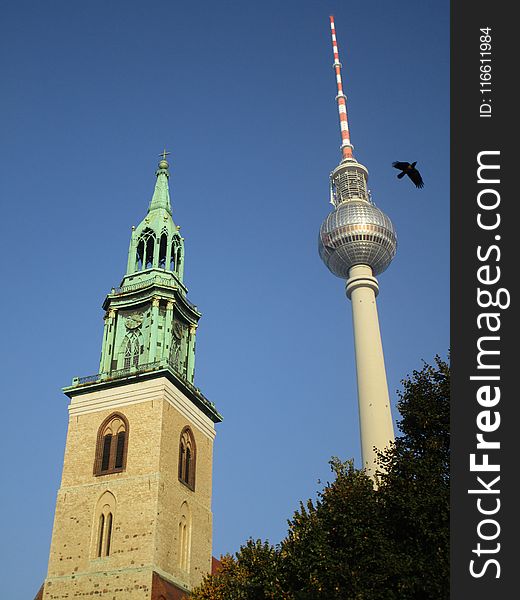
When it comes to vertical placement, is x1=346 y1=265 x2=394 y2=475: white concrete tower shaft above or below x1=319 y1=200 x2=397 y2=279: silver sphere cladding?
below

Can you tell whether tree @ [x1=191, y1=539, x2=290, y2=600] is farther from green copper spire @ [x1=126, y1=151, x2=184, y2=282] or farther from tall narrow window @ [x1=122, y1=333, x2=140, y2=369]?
green copper spire @ [x1=126, y1=151, x2=184, y2=282]

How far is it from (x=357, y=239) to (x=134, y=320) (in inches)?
1441

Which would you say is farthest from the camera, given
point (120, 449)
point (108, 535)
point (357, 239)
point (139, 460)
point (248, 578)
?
point (357, 239)

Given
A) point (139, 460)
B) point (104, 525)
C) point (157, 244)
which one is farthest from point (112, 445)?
point (157, 244)

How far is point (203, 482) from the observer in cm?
5306

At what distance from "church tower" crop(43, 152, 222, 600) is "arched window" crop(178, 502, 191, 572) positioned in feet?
0.21

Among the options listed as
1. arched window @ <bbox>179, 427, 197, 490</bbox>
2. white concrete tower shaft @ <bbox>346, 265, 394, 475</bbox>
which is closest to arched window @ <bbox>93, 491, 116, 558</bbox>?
arched window @ <bbox>179, 427, 197, 490</bbox>

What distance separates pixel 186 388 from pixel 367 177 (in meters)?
50.6

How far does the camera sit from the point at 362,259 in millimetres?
86750

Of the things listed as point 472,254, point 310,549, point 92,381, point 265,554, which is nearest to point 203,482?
point 92,381

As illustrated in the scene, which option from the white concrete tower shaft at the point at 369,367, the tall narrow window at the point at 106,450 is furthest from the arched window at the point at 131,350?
the white concrete tower shaft at the point at 369,367

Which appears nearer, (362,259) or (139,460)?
(139,460)

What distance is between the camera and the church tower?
148ft

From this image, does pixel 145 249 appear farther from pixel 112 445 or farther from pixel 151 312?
pixel 112 445
